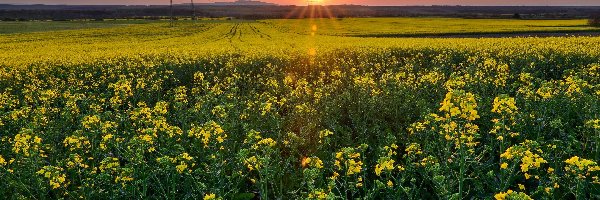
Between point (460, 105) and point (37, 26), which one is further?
point (37, 26)

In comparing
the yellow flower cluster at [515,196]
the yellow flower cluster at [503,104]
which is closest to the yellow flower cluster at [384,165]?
the yellow flower cluster at [515,196]

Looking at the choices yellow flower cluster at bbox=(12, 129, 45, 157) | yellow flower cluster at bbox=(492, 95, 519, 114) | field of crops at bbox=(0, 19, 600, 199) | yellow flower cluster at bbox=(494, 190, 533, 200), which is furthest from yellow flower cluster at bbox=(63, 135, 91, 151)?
yellow flower cluster at bbox=(492, 95, 519, 114)

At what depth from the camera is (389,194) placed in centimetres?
571

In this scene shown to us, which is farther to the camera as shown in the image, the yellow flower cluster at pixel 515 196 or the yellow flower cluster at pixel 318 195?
the yellow flower cluster at pixel 318 195

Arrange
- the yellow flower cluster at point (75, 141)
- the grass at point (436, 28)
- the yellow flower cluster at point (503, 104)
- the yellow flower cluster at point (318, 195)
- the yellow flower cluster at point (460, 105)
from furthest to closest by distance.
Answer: the grass at point (436, 28)
the yellow flower cluster at point (75, 141)
the yellow flower cluster at point (503, 104)
the yellow flower cluster at point (460, 105)
the yellow flower cluster at point (318, 195)

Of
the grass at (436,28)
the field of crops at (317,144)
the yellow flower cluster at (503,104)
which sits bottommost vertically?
the field of crops at (317,144)

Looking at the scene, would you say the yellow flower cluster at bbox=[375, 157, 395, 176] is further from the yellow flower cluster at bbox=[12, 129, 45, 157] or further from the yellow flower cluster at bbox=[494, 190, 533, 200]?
the yellow flower cluster at bbox=[12, 129, 45, 157]

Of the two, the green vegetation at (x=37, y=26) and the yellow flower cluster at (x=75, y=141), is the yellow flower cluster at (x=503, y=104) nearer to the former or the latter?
the yellow flower cluster at (x=75, y=141)

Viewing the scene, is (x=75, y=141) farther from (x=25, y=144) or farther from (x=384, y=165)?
(x=384, y=165)

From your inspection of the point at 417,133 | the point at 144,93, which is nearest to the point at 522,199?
the point at 417,133

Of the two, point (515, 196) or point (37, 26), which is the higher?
point (37, 26)

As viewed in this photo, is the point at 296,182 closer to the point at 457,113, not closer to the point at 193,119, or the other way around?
the point at 457,113

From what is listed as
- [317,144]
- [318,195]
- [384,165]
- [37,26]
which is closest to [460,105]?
[384,165]

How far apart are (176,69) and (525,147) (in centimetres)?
1384
